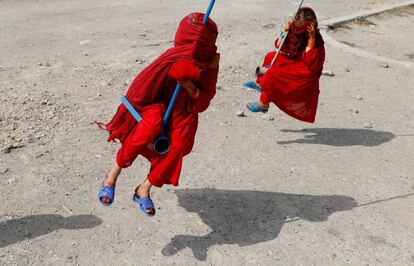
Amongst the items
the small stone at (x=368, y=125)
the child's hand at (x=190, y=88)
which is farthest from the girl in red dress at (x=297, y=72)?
the child's hand at (x=190, y=88)

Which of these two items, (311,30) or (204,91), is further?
(311,30)

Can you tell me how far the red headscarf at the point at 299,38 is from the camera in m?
6.38

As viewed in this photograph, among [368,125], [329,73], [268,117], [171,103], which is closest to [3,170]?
[171,103]

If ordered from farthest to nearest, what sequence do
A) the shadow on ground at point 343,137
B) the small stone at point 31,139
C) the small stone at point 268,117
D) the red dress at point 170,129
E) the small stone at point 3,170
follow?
the small stone at point 268,117
the shadow on ground at point 343,137
the small stone at point 31,139
the small stone at point 3,170
the red dress at point 170,129

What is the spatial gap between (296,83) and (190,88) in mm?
2677

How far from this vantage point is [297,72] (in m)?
6.54

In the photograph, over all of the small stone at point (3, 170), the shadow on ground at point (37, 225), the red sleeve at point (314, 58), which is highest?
the red sleeve at point (314, 58)

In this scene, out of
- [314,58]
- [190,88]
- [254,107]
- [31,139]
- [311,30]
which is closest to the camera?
[190,88]

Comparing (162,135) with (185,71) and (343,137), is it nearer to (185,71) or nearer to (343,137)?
(185,71)

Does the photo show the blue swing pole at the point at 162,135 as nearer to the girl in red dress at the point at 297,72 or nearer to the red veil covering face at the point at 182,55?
the red veil covering face at the point at 182,55

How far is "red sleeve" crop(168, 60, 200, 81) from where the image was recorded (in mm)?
4039

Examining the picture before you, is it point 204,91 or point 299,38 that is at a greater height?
point 204,91

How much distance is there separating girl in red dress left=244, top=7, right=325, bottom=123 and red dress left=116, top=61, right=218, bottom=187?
240 centimetres

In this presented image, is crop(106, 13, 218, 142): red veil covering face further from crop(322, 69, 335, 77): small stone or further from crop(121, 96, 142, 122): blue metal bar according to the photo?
crop(322, 69, 335, 77): small stone
